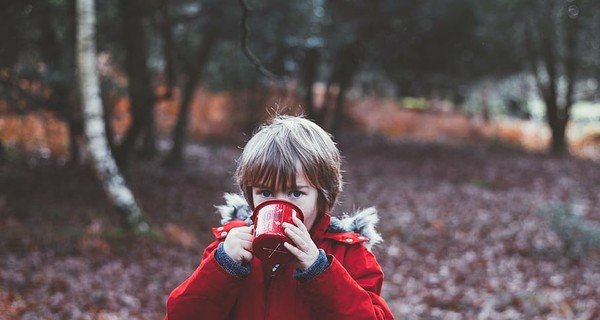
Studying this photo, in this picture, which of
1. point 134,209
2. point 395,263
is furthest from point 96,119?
point 395,263

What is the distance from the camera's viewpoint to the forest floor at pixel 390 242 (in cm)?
669

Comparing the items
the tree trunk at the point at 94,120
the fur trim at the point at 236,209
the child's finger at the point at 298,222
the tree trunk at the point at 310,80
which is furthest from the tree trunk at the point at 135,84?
the child's finger at the point at 298,222

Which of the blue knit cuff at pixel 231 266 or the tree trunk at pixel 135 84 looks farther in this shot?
the tree trunk at pixel 135 84

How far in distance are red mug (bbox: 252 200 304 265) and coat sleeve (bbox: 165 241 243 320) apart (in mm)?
175

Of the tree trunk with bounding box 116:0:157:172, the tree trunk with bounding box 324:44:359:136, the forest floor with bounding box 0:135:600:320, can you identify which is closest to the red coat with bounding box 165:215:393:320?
the forest floor with bounding box 0:135:600:320

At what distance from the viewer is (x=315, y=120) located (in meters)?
15.4

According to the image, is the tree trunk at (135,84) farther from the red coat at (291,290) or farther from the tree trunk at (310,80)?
the red coat at (291,290)

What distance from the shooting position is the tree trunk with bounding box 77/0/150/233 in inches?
310

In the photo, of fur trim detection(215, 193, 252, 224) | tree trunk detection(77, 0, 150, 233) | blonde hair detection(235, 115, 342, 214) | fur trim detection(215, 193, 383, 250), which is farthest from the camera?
tree trunk detection(77, 0, 150, 233)

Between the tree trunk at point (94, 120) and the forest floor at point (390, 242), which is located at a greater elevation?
the tree trunk at point (94, 120)

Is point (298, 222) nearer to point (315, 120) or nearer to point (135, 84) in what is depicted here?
point (135, 84)

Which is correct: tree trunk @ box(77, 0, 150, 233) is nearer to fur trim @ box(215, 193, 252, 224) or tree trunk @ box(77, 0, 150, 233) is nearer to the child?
fur trim @ box(215, 193, 252, 224)

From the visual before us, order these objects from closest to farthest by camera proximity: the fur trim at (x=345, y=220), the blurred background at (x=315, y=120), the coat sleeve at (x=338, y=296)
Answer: the coat sleeve at (x=338, y=296) → the fur trim at (x=345, y=220) → the blurred background at (x=315, y=120)

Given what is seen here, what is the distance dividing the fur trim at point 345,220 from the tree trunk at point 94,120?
20.0ft
